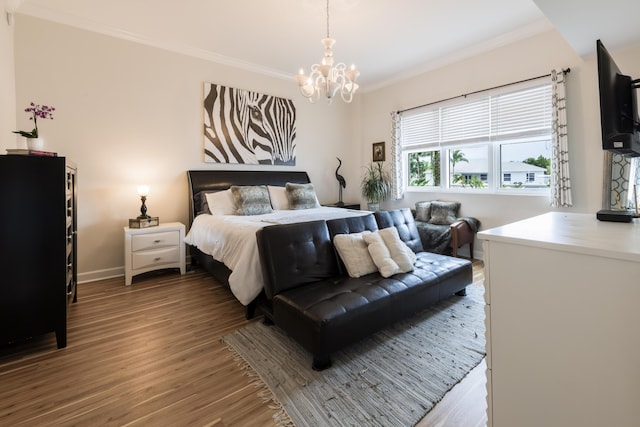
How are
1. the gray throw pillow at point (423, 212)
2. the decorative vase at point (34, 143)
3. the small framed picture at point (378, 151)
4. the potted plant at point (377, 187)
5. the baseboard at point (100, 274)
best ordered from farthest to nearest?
the small framed picture at point (378, 151), the potted plant at point (377, 187), the gray throw pillow at point (423, 212), the baseboard at point (100, 274), the decorative vase at point (34, 143)

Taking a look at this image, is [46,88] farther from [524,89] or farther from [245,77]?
[524,89]

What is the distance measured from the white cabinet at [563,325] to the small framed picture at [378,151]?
438 cm

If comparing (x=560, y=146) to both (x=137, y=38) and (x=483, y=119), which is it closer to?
(x=483, y=119)

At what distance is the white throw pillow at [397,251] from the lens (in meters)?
2.36

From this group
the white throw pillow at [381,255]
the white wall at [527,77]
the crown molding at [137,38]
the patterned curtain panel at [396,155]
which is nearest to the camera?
the white throw pillow at [381,255]

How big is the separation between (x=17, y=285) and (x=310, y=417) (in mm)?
2035

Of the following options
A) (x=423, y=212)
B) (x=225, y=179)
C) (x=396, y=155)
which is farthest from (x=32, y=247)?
(x=396, y=155)

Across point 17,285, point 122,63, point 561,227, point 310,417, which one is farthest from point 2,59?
point 561,227

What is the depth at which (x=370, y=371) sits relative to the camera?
1.71 metres

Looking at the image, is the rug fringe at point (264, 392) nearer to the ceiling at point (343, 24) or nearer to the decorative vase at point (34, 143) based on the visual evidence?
the decorative vase at point (34, 143)

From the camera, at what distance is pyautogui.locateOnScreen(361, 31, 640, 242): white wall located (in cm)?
310

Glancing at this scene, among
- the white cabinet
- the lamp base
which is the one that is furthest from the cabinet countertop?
the lamp base

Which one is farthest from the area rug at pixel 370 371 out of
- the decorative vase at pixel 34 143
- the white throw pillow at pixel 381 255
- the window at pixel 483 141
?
the window at pixel 483 141

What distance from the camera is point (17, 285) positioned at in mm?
1807
